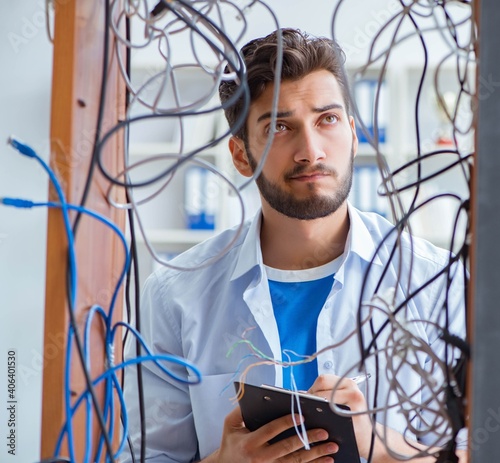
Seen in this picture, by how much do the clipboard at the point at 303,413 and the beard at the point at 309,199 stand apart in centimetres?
50

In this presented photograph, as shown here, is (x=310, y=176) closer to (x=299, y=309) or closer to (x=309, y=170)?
(x=309, y=170)

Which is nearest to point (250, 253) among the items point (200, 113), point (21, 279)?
point (200, 113)

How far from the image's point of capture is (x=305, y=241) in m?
1.56

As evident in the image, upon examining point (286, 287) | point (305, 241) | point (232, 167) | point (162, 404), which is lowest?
point (162, 404)

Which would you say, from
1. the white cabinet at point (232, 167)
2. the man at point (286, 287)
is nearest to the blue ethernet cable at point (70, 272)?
the man at point (286, 287)

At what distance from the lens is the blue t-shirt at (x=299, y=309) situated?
143 cm

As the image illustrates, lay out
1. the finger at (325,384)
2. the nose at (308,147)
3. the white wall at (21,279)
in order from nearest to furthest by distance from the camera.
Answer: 1. the finger at (325,384)
2. the nose at (308,147)
3. the white wall at (21,279)

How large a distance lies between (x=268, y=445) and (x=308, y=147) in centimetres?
61

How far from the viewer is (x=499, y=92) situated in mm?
655

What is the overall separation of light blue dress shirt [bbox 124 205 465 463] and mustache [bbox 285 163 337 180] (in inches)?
7.0

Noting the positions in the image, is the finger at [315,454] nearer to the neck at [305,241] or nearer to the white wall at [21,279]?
the neck at [305,241]

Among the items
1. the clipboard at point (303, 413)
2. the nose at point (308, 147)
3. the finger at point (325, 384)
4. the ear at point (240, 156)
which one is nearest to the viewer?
the clipboard at point (303, 413)

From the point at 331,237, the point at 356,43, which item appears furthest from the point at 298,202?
the point at 356,43

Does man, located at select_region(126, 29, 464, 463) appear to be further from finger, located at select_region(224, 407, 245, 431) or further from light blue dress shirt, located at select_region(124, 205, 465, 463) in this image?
finger, located at select_region(224, 407, 245, 431)
